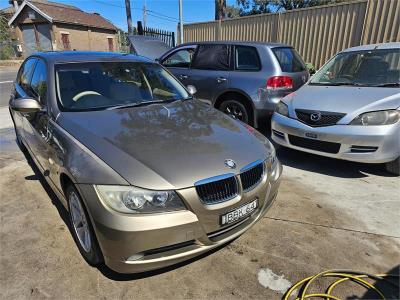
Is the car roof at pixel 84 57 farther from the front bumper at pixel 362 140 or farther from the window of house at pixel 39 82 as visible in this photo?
the front bumper at pixel 362 140

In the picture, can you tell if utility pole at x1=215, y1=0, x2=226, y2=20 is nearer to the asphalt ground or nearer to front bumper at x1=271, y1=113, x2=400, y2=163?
front bumper at x1=271, y1=113, x2=400, y2=163

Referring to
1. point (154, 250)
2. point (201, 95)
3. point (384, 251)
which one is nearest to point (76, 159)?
point (154, 250)

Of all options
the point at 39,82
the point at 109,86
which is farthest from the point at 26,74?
the point at 109,86

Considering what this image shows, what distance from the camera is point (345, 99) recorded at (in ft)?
14.4

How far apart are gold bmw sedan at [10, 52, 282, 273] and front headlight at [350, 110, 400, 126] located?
66.0 inches

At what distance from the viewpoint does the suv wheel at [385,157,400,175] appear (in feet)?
13.7

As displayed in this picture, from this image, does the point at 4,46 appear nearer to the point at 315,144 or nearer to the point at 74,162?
the point at 315,144

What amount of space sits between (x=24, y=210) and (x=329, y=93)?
425 centimetres

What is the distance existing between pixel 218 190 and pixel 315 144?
2.50 metres

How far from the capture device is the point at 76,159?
2.48 metres

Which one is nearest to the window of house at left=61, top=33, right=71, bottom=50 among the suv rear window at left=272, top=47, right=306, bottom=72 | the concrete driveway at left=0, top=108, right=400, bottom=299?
the suv rear window at left=272, top=47, right=306, bottom=72

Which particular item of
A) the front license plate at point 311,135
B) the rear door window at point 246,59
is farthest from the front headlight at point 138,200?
the rear door window at point 246,59

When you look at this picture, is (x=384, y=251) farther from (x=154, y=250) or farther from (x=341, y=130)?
(x=154, y=250)

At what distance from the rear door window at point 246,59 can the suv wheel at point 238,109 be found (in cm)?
61
